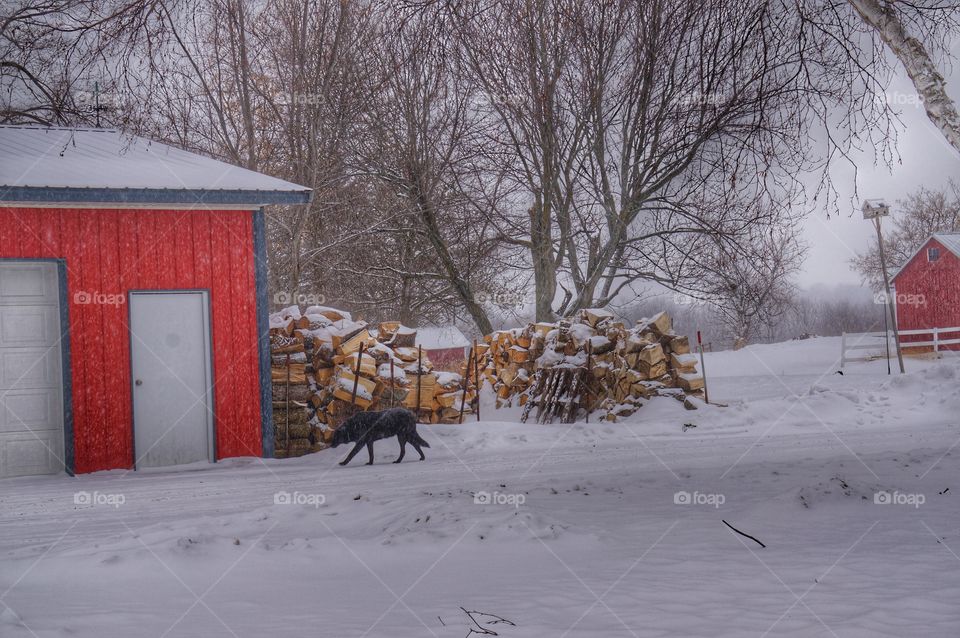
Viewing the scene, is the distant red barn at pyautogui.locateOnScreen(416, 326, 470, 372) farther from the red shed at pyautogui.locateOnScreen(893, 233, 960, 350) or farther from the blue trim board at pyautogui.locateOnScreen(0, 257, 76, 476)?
the blue trim board at pyautogui.locateOnScreen(0, 257, 76, 476)

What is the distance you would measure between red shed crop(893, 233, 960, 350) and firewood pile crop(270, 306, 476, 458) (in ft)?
77.6

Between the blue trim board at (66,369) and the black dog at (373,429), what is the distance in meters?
3.36

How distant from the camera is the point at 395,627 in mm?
4367

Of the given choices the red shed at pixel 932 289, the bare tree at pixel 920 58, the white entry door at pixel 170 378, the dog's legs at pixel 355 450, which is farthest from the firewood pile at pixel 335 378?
the red shed at pixel 932 289

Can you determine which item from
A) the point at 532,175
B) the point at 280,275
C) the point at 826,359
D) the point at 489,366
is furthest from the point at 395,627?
the point at 826,359

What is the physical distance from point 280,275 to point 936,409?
52.5 feet

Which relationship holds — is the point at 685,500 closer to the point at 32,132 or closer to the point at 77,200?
the point at 77,200

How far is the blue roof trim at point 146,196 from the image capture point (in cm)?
1002

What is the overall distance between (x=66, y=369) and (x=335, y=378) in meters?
3.99

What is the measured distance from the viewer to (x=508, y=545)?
20.5 feet

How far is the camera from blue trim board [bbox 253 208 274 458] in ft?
38.3

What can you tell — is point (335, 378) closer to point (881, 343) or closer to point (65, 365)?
point (65, 365)

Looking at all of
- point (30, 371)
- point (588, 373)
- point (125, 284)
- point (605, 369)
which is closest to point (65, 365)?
point (30, 371)

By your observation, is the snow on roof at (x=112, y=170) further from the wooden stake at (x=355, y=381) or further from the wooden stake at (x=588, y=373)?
the wooden stake at (x=588, y=373)
